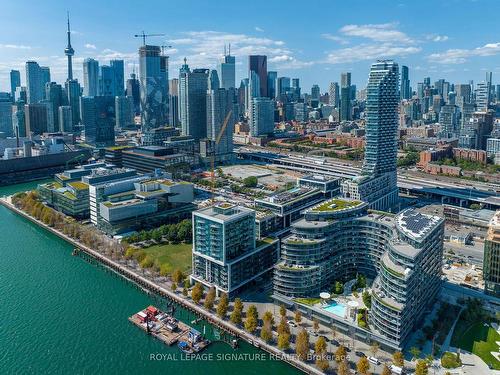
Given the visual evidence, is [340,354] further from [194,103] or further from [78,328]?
[194,103]

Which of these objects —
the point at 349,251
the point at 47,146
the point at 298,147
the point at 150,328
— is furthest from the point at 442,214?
the point at 47,146

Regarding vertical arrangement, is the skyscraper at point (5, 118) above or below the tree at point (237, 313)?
→ above

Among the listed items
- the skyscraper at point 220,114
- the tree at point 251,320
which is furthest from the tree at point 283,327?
the skyscraper at point 220,114

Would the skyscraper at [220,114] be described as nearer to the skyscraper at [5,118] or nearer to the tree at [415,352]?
the skyscraper at [5,118]

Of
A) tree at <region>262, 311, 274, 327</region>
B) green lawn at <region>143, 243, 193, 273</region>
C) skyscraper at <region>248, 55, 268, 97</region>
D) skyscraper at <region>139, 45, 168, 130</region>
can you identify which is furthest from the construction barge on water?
skyscraper at <region>248, 55, 268, 97</region>

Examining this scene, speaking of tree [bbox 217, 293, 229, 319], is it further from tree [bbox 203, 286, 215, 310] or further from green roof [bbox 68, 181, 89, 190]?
green roof [bbox 68, 181, 89, 190]

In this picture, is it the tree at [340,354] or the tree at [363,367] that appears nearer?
the tree at [363,367]

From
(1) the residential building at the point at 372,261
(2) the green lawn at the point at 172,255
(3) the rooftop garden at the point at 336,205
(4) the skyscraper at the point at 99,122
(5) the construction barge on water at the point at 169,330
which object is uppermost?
(4) the skyscraper at the point at 99,122
